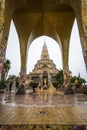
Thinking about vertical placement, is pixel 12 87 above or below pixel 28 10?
below

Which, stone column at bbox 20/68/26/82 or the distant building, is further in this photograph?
the distant building

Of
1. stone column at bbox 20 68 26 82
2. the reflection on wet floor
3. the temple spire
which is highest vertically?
the temple spire

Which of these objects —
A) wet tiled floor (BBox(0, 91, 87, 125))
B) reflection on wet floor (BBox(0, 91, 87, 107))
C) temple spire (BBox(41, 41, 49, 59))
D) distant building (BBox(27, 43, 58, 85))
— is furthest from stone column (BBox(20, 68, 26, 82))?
temple spire (BBox(41, 41, 49, 59))

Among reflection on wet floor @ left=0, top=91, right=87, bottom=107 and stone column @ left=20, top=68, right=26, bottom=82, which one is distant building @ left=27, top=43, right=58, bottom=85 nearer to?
stone column @ left=20, top=68, right=26, bottom=82

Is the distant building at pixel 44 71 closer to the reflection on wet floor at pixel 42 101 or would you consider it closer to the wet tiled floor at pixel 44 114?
the reflection on wet floor at pixel 42 101

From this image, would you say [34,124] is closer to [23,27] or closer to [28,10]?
[28,10]

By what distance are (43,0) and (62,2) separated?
6.01ft

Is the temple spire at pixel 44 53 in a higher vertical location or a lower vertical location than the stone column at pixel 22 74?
higher

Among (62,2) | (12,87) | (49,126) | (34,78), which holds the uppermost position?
(62,2)

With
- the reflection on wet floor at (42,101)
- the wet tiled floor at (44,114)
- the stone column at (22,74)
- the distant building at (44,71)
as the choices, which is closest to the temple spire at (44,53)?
the distant building at (44,71)

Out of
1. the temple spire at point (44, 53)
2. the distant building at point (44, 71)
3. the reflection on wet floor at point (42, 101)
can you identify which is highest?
the temple spire at point (44, 53)

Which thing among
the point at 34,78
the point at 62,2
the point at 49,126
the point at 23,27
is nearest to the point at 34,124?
the point at 49,126

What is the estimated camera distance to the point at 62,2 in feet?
43.8

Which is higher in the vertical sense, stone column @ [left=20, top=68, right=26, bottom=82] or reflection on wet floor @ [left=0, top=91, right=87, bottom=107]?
stone column @ [left=20, top=68, right=26, bottom=82]
